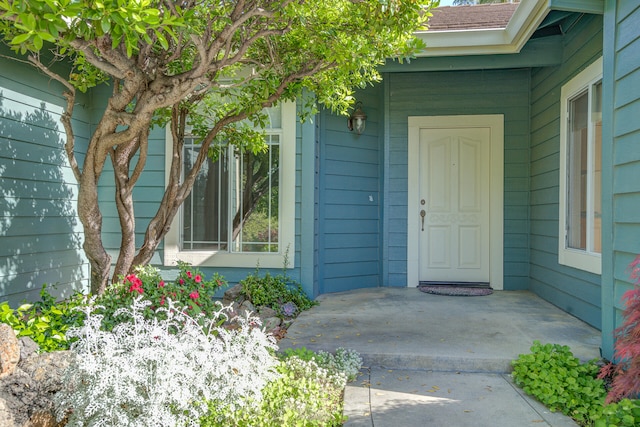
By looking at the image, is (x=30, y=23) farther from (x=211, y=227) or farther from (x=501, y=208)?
(x=501, y=208)

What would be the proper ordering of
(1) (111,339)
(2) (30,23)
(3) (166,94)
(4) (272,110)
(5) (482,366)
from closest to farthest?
(2) (30,23) → (1) (111,339) → (3) (166,94) → (5) (482,366) → (4) (272,110)

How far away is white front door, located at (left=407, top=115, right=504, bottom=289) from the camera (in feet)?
18.9

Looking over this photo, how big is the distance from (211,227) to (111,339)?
120 inches

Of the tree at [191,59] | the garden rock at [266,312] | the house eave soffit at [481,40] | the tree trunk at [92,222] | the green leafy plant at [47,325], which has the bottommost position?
the garden rock at [266,312]

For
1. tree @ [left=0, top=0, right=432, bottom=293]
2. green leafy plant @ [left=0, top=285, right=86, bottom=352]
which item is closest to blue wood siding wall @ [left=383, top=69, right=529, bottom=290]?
tree @ [left=0, top=0, right=432, bottom=293]

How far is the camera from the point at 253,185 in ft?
16.6

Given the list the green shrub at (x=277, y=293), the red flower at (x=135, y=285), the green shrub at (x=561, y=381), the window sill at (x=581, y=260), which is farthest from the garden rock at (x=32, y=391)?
the window sill at (x=581, y=260)

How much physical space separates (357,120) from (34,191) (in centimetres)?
347

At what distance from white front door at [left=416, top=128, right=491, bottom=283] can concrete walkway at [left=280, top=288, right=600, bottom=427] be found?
81 cm

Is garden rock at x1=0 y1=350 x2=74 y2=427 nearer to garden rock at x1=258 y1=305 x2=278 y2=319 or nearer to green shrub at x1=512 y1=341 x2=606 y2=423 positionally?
garden rock at x1=258 y1=305 x2=278 y2=319

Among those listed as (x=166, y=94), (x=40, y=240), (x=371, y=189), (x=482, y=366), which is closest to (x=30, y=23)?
(x=166, y=94)

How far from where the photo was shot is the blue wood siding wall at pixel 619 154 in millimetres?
2799

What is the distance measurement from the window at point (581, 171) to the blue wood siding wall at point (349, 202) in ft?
6.91

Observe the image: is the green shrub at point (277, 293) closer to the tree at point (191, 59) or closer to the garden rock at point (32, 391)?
the tree at point (191, 59)
